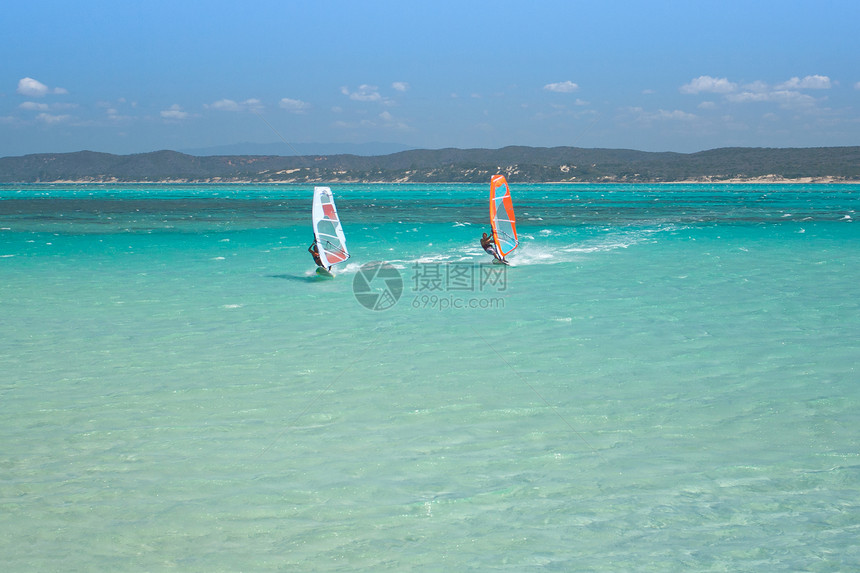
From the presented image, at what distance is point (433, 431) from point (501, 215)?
56.4 feet

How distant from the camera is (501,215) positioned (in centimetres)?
2402

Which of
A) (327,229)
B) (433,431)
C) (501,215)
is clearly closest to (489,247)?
(501,215)

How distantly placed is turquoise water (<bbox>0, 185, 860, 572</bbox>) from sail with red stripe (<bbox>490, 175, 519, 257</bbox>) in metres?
6.21

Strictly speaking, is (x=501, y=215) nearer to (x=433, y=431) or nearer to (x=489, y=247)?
(x=489, y=247)

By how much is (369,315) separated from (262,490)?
27.2 feet

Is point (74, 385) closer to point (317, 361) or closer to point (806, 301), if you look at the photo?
point (317, 361)

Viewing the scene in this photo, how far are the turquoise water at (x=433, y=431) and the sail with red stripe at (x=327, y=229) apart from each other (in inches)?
155

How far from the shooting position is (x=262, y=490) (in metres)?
6.04

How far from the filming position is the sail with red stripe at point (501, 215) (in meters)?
22.7

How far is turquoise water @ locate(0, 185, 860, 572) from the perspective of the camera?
17.1 feet

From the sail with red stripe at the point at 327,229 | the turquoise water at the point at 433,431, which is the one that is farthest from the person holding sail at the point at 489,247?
the turquoise water at the point at 433,431

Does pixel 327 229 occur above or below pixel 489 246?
above

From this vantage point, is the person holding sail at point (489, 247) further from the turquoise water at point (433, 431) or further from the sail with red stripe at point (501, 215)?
the turquoise water at point (433, 431)

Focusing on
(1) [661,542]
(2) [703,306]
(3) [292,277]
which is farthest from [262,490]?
(3) [292,277]
